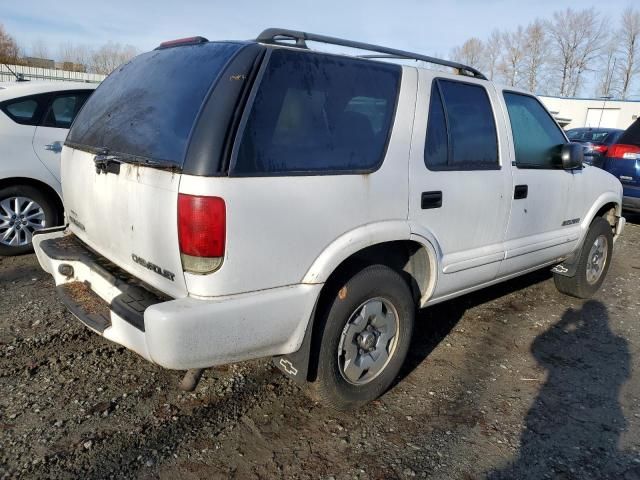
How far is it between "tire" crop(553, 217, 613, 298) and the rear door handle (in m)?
2.38

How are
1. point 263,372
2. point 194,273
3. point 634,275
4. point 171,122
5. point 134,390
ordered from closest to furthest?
point 194,273 → point 171,122 → point 134,390 → point 263,372 → point 634,275

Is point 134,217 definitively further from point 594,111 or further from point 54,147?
point 594,111

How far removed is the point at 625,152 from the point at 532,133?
207 inches

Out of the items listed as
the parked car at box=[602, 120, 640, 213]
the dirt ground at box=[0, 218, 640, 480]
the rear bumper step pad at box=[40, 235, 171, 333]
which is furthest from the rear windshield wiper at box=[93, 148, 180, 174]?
the parked car at box=[602, 120, 640, 213]

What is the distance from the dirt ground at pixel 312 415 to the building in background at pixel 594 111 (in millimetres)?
36436

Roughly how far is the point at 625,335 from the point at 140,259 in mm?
3864

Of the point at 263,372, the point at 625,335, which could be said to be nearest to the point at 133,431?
the point at 263,372

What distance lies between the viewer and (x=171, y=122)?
2350 mm

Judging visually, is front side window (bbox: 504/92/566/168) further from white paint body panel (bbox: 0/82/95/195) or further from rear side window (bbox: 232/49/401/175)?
white paint body panel (bbox: 0/82/95/195)

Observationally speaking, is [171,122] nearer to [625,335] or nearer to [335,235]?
[335,235]

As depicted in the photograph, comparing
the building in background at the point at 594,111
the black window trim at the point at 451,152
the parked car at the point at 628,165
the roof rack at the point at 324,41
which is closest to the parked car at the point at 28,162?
the roof rack at the point at 324,41

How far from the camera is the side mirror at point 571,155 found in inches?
152

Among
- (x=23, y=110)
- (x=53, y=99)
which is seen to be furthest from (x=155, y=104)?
(x=53, y=99)

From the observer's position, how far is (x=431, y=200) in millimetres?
2908
